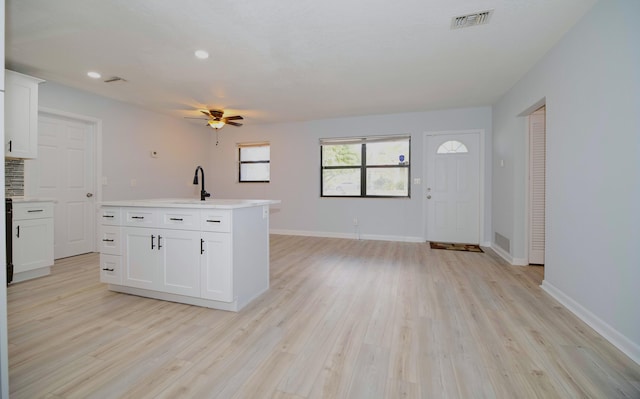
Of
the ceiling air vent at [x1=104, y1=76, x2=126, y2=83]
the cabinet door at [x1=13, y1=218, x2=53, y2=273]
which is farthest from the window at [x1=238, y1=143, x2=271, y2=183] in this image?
the cabinet door at [x1=13, y1=218, x2=53, y2=273]

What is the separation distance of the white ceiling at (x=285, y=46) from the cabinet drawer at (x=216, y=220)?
A: 1649 mm

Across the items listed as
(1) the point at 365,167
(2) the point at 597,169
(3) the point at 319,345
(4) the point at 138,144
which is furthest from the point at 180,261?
(1) the point at 365,167

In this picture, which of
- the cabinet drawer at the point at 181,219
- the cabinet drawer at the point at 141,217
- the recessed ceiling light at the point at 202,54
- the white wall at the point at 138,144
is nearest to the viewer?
the cabinet drawer at the point at 181,219

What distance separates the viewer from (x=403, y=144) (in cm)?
564

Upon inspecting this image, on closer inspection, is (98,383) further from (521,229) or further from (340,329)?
(521,229)

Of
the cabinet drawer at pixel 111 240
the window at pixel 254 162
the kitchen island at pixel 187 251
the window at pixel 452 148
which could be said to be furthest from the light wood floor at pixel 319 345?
the window at pixel 254 162

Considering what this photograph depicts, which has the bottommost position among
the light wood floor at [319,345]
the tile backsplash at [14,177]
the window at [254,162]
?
the light wood floor at [319,345]

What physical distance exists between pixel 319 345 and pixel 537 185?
3680 mm

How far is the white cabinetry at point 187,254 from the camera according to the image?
2.40m

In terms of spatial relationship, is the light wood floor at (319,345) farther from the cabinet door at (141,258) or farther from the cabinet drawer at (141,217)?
the cabinet drawer at (141,217)

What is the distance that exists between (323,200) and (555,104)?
4121 mm

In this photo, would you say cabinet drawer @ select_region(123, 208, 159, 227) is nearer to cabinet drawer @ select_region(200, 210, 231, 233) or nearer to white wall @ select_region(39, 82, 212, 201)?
cabinet drawer @ select_region(200, 210, 231, 233)

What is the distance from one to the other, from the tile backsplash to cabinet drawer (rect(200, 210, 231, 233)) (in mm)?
3107

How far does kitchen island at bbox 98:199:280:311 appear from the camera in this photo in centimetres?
240
